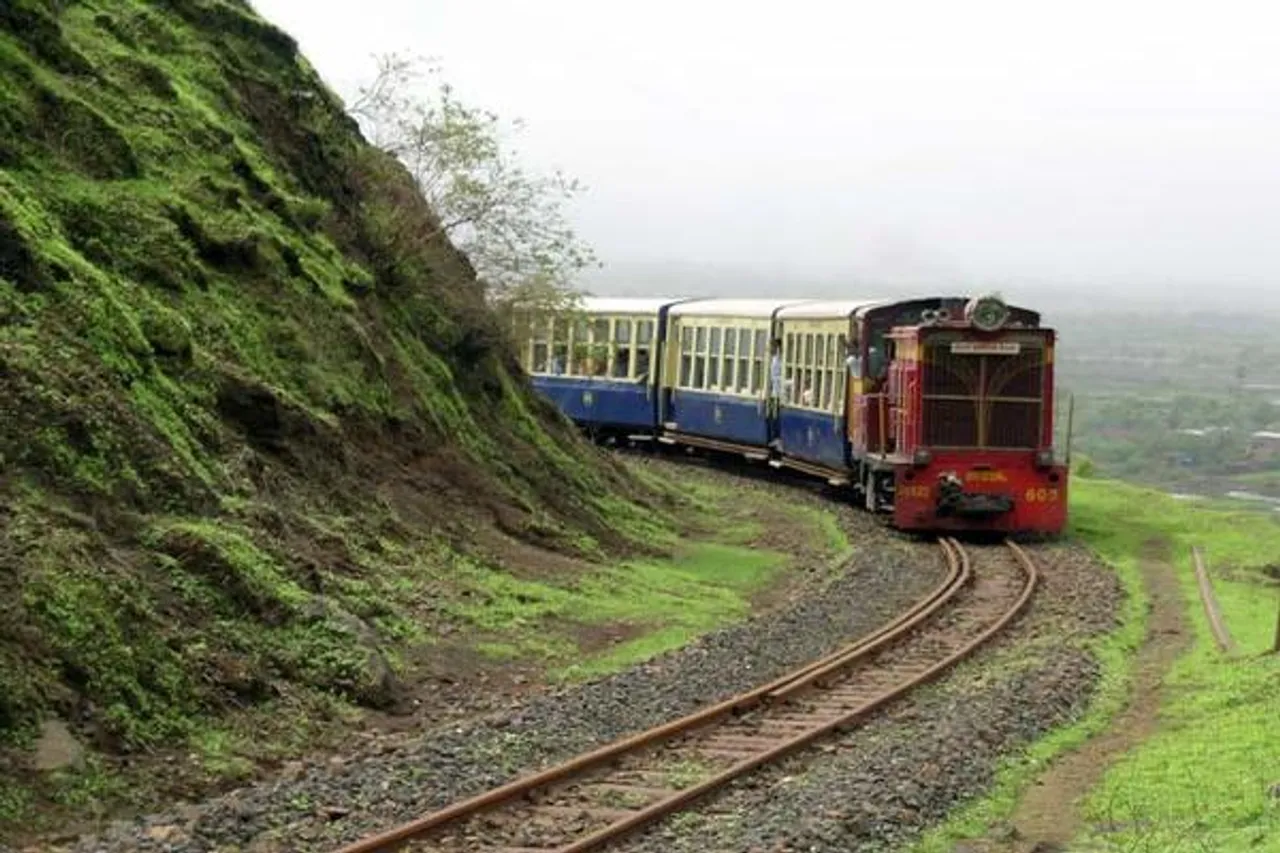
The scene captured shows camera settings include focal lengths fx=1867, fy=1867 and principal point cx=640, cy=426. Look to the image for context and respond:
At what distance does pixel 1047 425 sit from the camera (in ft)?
91.7

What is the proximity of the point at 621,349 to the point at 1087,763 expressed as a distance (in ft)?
93.2

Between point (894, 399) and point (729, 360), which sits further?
point (729, 360)

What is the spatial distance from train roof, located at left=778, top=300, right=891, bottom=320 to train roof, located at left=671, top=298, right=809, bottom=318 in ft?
2.36

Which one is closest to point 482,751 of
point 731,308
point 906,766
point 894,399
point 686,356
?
point 906,766

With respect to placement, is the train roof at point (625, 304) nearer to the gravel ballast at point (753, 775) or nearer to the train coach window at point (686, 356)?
the train coach window at point (686, 356)

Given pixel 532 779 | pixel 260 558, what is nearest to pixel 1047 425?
pixel 260 558

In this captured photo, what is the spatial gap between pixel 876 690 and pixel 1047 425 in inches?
508

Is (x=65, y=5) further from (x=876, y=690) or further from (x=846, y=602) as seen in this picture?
(x=876, y=690)

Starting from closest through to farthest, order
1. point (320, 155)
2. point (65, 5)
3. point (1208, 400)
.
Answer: point (65, 5)
point (320, 155)
point (1208, 400)

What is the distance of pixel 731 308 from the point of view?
37.8m

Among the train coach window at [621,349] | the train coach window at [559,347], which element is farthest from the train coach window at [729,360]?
the train coach window at [621,349]

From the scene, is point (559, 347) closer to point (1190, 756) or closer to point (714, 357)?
point (714, 357)

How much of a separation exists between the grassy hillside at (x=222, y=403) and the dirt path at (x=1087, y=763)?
493cm

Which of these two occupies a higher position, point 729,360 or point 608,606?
point 729,360
